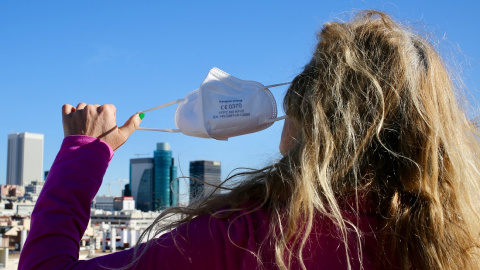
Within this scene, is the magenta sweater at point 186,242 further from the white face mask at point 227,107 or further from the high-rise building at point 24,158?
the high-rise building at point 24,158

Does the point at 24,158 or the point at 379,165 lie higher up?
the point at 24,158

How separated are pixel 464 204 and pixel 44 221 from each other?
43.3 inches

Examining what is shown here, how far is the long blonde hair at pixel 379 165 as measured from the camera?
1317 millimetres

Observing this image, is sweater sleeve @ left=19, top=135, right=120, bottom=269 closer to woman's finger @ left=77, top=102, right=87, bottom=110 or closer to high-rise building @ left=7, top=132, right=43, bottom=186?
woman's finger @ left=77, top=102, right=87, bottom=110

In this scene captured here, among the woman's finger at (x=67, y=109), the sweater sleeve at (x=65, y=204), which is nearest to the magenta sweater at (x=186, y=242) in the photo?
the sweater sleeve at (x=65, y=204)

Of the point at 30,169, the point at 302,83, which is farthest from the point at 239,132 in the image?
the point at 30,169

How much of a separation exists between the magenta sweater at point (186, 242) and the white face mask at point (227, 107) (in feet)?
2.93

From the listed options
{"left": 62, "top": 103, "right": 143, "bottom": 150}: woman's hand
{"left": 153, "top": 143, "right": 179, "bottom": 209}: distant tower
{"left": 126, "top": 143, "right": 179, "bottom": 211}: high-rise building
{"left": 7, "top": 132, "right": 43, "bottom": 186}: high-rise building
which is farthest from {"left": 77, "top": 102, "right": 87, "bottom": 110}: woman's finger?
{"left": 7, "top": 132, "right": 43, "bottom": 186}: high-rise building

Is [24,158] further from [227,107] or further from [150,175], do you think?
[227,107]

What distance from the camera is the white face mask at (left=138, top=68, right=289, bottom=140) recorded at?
2.24m

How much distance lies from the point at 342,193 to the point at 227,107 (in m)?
1.02

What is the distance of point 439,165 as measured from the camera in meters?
1.40

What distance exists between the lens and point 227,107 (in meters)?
2.29

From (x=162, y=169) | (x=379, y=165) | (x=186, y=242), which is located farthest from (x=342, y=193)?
(x=162, y=169)
